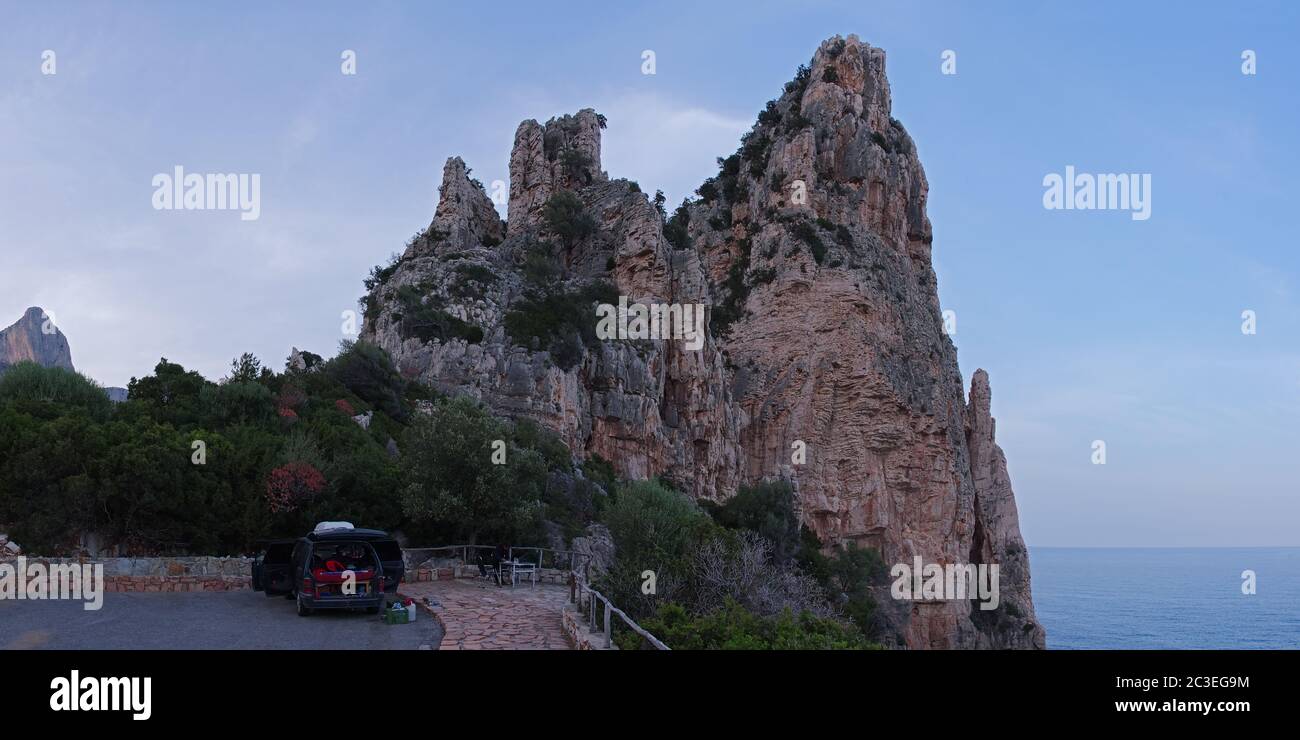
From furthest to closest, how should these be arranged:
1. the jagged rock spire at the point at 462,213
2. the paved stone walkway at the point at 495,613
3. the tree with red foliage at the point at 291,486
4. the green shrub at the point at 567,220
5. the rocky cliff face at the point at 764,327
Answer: the jagged rock spire at the point at 462,213 → the green shrub at the point at 567,220 → the rocky cliff face at the point at 764,327 → the tree with red foliage at the point at 291,486 → the paved stone walkway at the point at 495,613

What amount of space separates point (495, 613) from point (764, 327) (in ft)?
140

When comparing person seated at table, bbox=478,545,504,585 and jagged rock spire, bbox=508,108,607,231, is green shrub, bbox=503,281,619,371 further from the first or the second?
person seated at table, bbox=478,545,504,585

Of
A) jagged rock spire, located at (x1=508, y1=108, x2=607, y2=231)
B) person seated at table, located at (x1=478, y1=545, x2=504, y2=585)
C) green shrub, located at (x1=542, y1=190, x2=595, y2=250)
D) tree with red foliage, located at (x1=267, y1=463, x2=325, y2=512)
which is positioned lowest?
person seated at table, located at (x1=478, y1=545, x2=504, y2=585)

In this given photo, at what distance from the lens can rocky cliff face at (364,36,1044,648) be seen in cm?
4156

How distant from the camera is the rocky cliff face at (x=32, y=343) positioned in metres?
90.1

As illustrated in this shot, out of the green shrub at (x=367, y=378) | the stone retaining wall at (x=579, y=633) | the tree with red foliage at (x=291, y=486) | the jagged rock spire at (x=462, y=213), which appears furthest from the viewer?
the jagged rock spire at (x=462, y=213)

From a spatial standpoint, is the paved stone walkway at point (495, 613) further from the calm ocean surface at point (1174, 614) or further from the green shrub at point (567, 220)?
the green shrub at point (567, 220)

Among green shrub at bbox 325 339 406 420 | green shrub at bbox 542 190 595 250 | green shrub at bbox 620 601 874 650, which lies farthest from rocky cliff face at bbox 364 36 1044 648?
green shrub at bbox 620 601 874 650

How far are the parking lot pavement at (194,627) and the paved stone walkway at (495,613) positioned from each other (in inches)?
17.9

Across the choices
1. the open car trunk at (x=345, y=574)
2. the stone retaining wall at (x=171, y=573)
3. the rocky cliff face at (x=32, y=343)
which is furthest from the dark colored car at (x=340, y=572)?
the rocky cliff face at (x=32, y=343)

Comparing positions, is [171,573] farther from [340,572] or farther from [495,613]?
[495,613]

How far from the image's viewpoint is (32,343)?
92.4 m

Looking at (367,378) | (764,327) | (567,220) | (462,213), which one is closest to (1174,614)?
(764,327)

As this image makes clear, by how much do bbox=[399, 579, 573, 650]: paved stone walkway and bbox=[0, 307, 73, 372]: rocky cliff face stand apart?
297 ft
